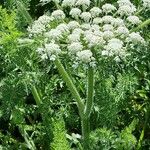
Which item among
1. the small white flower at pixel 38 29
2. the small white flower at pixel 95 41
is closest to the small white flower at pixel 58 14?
the small white flower at pixel 38 29

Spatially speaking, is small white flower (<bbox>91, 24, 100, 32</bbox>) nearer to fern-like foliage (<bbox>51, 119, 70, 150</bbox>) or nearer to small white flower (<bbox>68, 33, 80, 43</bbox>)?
small white flower (<bbox>68, 33, 80, 43</bbox>)

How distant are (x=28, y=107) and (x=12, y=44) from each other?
1120mm

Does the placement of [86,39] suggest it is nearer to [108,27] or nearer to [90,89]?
[108,27]

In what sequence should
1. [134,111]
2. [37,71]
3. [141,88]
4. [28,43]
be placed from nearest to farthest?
1. [28,43]
2. [37,71]
3. [134,111]
4. [141,88]

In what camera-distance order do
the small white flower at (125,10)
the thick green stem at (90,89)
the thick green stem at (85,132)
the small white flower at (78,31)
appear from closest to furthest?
the small white flower at (78,31) < the thick green stem at (90,89) < the small white flower at (125,10) < the thick green stem at (85,132)

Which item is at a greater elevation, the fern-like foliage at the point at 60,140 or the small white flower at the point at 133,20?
the small white flower at the point at 133,20

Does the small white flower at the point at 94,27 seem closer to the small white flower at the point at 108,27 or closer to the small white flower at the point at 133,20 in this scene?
the small white flower at the point at 108,27

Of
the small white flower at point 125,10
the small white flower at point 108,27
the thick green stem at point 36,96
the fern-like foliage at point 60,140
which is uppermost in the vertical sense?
the small white flower at point 108,27

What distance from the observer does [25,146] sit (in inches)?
187

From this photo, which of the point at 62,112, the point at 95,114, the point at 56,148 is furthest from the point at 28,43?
the point at 95,114

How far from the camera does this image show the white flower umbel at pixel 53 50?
3287 mm

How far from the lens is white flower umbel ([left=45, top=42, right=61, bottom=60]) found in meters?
3.29

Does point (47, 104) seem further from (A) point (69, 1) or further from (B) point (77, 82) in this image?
(A) point (69, 1)

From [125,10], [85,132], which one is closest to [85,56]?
[125,10]
